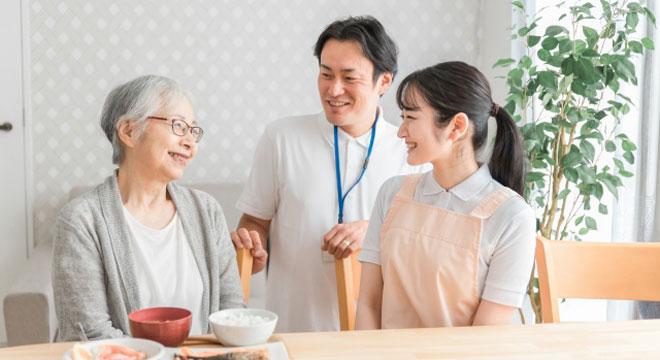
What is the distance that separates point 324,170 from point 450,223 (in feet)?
2.14

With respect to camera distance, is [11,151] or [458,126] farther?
[11,151]

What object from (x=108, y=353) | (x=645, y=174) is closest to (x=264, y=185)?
(x=108, y=353)

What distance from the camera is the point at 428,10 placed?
13.8ft

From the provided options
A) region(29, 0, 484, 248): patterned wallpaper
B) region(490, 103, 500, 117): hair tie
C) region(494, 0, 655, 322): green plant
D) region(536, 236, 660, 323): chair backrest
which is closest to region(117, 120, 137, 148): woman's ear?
region(490, 103, 500, 117): hair tie

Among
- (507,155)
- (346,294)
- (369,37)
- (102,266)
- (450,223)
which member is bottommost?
(346,294)

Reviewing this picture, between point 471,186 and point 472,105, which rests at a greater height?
point 472,105

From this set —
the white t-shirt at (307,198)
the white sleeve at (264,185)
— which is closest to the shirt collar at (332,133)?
the white t-shirt at (307,198)

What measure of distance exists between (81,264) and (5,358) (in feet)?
1.16

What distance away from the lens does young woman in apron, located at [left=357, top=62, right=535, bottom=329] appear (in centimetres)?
177

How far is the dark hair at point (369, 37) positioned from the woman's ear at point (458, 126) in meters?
0.52

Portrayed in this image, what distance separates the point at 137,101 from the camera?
1.86 m

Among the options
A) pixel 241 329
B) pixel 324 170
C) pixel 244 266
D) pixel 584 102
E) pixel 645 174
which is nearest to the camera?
pixel 241 329

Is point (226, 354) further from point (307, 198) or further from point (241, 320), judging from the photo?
point (307, 198)

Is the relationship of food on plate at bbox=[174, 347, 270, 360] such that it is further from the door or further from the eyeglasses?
the door
